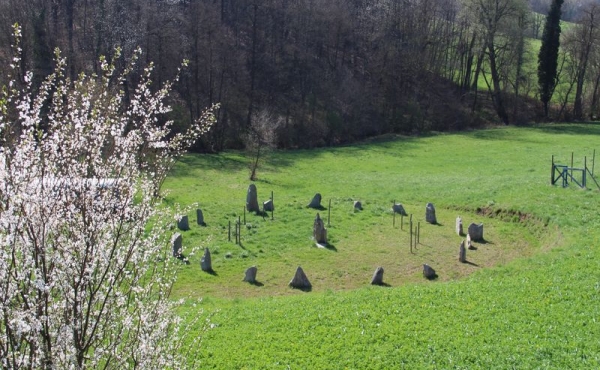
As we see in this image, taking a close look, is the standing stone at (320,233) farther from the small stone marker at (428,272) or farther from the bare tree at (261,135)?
the bare tree at (261,135)

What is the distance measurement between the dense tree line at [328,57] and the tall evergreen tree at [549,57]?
6.18 ft

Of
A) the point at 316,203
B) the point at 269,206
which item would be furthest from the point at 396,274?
the point at 269,206

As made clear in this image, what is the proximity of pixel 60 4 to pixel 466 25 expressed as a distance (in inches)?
1798

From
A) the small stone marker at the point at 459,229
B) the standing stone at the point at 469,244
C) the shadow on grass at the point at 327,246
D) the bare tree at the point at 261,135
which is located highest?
the bare tree at the point at 261,135

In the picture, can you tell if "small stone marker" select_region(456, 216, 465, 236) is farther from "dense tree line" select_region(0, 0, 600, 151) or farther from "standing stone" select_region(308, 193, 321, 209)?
"dense tree line" select_region(0, 0, 600, 151)

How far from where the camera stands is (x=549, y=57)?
66438mm

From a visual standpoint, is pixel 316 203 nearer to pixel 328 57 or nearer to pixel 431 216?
pixel 431 216

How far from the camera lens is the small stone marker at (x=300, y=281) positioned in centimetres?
1848

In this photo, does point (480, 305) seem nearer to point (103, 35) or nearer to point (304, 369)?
point (304, 369)

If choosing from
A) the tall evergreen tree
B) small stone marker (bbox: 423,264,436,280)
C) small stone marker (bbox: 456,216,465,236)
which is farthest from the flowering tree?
the tall evergreen tree

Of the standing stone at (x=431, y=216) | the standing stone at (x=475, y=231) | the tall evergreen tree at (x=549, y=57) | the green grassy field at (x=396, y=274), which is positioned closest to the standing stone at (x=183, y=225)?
the green grassy field at (x=396, y=274)

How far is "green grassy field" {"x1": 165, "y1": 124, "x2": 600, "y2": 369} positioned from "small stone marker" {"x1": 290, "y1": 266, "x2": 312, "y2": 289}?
0.31 m

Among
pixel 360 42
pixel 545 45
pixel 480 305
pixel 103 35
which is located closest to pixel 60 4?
pixel 103 35

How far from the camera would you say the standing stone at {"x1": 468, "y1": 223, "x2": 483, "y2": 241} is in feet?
76.4
